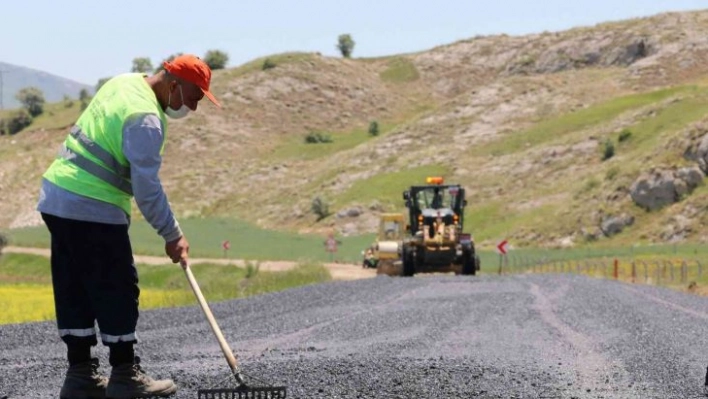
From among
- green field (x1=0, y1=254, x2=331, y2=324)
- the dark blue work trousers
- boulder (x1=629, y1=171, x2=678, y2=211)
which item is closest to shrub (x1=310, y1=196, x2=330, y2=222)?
boulder (x1=629, y1=171, x2=678, y2=211)

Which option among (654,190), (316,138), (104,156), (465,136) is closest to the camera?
(104,156)

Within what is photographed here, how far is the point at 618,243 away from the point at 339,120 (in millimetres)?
74387

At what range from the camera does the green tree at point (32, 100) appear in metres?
153

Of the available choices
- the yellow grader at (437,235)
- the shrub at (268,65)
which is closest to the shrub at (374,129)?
the shrub at (268,65)

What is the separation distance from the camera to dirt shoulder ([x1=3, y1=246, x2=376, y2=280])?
51562mm

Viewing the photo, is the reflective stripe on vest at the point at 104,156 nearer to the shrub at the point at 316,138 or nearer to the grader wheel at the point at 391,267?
the grader wheel at the point at 391,267

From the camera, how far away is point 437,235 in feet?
126

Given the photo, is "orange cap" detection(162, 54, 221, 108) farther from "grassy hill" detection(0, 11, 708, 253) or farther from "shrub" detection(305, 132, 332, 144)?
"shrub" detection(305, 132, 332, 144)

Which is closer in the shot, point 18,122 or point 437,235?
point 437,235

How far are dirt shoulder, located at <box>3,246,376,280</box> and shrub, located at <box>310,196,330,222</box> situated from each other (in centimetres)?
2872

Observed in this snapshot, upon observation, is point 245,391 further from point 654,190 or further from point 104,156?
point 654,190

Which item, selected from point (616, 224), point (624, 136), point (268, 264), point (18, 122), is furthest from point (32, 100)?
point (268, 264)

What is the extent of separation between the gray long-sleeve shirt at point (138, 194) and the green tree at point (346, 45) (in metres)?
172

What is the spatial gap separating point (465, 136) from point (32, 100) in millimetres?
67720
